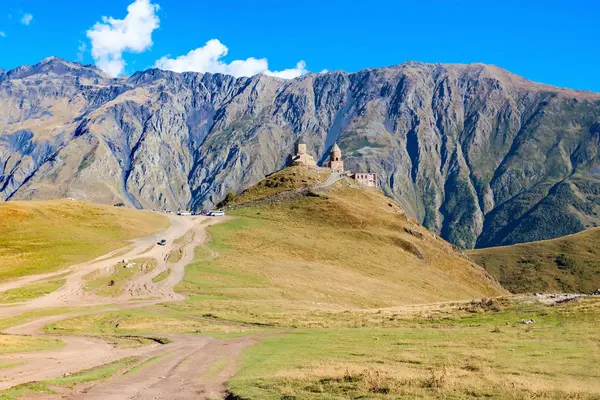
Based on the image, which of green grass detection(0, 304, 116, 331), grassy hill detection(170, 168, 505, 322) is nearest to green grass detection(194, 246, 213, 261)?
grassy hill detection(170, 168, 505, 322)

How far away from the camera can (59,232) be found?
111500mm

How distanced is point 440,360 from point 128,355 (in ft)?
78.8

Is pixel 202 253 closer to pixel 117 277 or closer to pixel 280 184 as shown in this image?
pixel 117 277

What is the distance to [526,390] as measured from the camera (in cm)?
2533

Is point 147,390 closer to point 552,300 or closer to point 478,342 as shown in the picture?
point 478,342

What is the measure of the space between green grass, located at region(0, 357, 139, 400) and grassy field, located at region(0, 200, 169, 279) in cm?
5665

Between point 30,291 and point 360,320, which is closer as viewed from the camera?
point 360,320

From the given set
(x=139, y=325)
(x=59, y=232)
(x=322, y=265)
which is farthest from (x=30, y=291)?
(x=322, y=265)

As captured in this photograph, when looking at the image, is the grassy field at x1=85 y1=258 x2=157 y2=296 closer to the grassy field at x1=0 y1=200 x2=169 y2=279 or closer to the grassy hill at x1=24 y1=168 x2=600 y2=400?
the grassy hill at x1=24 y1=168 x2=600 y2=400

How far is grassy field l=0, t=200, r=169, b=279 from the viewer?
94350mm

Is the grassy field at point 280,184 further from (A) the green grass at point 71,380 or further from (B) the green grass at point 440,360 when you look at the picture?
(A) the green grass at point 71,380

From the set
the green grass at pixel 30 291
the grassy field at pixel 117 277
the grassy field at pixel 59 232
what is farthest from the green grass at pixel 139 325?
the grassy field at pixel 59 232

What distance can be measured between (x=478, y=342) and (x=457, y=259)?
111 metres

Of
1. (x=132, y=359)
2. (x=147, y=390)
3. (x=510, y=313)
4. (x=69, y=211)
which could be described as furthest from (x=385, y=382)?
(x=69, y=211)
